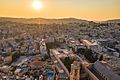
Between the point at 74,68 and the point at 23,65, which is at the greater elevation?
the point at 74,68

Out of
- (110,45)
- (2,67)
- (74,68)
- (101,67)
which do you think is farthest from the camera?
(110,45)

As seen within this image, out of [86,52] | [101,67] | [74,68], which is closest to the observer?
[74,68]

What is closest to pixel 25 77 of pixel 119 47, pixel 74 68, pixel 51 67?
pixel 51 67

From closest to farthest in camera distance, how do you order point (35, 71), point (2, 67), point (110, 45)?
point (35, 71), point (2, 67), point (110, 45)

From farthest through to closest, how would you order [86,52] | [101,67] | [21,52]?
1. [21,52]
2. [86,52]
3. [101,67]

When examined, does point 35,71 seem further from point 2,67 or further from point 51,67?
point 2,67

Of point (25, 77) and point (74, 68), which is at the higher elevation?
point (74, 68)

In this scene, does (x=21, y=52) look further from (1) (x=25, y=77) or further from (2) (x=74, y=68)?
(2) (x=74, y=68)

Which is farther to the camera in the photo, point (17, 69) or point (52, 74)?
point (17, 69)

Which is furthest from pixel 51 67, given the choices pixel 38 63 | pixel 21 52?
pixel 21 52
